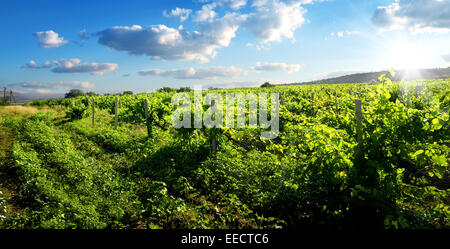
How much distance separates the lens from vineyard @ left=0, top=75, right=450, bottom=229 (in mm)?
3898

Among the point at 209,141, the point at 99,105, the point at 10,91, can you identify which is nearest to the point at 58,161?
the point at 209,141

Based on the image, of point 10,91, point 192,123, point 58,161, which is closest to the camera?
point 58,161

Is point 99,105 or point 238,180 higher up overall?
point 99,105

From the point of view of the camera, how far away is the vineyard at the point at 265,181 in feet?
12.8

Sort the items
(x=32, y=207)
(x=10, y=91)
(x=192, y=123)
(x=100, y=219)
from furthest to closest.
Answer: (x=10, y=91)
(x=192, y=123)
(x=32, y=207)
(x=100, y=219)

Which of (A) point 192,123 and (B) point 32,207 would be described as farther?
(A) point 192,123

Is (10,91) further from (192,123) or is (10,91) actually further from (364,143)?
(364,143)

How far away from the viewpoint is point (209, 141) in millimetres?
8500

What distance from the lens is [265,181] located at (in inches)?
234
